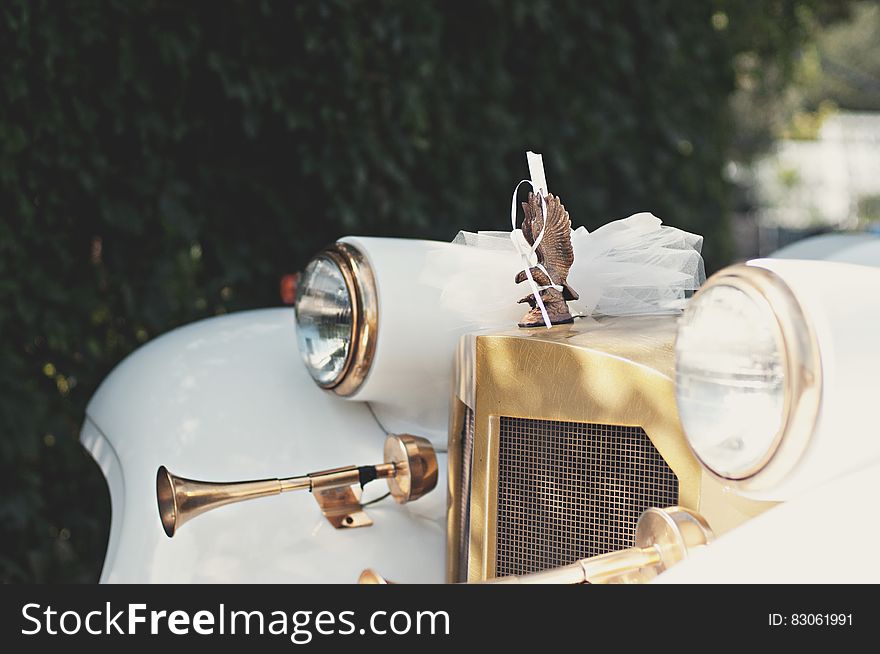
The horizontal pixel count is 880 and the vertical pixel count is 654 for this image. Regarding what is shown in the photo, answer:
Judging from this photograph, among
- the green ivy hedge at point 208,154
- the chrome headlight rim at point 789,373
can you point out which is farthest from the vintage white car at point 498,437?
the green ivy hedge at point 208,154

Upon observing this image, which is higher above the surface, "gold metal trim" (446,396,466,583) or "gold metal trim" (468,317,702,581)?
"gold metal trim" (468,317,702,581)

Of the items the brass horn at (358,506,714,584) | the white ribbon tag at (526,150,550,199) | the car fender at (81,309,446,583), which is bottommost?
the car fender at (81,309,446,583)

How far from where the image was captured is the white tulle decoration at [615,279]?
1.47 m

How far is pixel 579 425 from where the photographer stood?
1238 millimetres

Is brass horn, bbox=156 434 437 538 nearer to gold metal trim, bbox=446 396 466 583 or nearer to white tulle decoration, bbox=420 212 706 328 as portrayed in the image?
gold metal trim, bbox=446 396 466 583

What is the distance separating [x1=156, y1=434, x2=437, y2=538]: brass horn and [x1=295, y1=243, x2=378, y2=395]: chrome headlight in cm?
14

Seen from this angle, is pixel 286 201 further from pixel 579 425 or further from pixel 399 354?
pixel 579 425

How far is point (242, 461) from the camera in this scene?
1616 mm

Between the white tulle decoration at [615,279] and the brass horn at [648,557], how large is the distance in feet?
1.61

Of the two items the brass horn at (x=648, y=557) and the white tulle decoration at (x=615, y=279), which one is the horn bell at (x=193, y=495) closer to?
the white tulle decoration at (x=615, y=279)

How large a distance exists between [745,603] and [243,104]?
2.42 metres

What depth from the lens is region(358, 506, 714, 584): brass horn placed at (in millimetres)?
1013

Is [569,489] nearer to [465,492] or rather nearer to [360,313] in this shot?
[465,492]

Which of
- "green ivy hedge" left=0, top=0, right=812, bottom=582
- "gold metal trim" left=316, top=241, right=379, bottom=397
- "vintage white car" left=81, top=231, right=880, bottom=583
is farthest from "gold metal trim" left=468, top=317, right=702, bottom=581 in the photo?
"green ivy hedge" left=0, top=0, right=812, bottom=582
